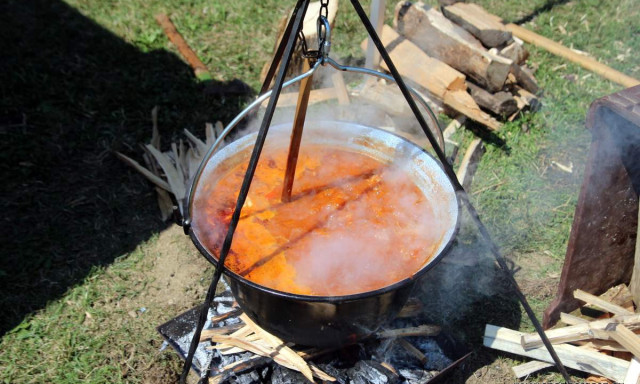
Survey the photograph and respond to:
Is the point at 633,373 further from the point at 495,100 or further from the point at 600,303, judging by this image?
the point at 495,100

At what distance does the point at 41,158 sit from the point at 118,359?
239cm

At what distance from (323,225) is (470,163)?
2458 millimetres

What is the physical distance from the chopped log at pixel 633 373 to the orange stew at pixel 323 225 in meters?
1.53

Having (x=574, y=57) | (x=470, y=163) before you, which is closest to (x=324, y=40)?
(x=470, y=163)

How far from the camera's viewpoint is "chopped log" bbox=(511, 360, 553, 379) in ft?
11.3

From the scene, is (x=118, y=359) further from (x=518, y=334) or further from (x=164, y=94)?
(x=164, y=94)

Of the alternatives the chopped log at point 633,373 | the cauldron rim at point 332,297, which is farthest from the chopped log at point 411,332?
the chopped log at point 633,373

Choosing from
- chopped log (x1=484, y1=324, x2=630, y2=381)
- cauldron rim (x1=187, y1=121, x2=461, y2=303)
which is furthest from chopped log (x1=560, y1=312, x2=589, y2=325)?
cauldron rim (x1=187, y1=121, x2=461, y2=303)

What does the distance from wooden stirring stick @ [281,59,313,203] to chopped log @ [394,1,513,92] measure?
298cm

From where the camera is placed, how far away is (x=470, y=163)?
16.2 ft

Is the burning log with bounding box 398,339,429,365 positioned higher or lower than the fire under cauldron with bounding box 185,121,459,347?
lower

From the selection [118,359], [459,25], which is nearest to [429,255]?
[118,359]

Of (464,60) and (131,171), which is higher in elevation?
(464,60)

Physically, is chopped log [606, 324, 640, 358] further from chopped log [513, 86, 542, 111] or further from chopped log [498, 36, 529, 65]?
chopped log [498, 36, 529, 65]
